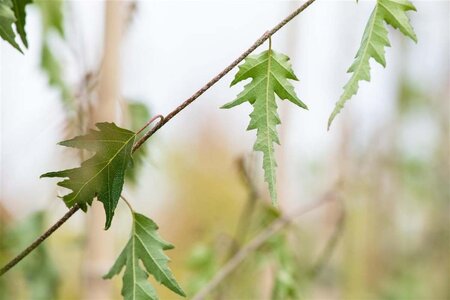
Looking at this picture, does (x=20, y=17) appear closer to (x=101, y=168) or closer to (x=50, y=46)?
(x=101, y=168)

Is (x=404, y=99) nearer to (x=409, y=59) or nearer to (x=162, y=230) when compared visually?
(x=409, y=59)

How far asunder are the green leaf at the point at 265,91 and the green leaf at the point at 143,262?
0.37ft

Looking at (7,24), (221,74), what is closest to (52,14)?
(7,24)

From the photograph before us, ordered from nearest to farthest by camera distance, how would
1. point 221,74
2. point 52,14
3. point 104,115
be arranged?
point 221,74 < point 104,115 < point 52,14

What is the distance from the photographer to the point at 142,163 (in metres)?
0.84

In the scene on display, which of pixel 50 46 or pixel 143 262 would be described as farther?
pixel 50 46

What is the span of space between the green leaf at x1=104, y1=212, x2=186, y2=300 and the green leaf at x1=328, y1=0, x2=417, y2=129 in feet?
0.53

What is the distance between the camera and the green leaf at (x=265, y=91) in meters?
0.41

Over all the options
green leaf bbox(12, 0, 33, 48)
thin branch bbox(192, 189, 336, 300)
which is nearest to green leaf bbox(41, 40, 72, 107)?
thin branch bbox(192, 189, 336, 300)

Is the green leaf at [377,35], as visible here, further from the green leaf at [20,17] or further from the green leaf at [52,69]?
the green leaf at [52,69]

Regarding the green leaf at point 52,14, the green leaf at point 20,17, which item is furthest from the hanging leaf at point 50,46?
the green leaf at point 20,17

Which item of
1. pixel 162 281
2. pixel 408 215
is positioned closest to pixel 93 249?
pixel 162 281

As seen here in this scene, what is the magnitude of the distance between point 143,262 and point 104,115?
0.41 meters

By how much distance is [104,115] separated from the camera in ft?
2.79
